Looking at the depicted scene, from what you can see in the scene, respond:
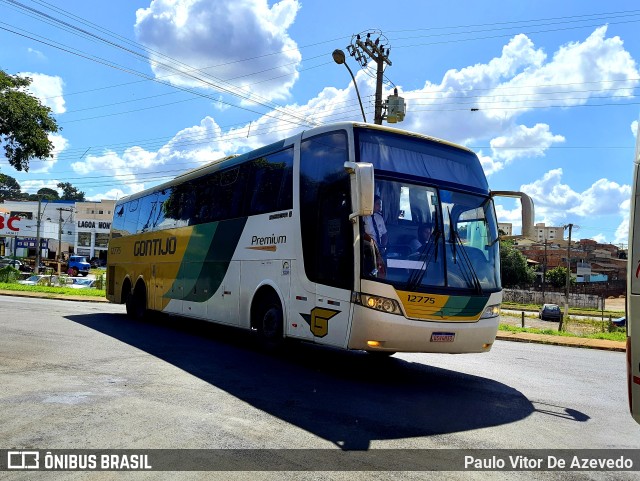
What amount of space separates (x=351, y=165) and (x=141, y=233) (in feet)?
36.8

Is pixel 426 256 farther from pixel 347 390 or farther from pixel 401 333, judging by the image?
pixel 347 390

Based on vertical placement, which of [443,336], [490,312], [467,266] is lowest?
[443,336]

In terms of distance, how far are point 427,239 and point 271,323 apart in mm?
3407

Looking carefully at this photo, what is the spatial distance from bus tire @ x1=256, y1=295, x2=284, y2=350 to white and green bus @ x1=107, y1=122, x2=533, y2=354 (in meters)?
0.02

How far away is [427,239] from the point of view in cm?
779

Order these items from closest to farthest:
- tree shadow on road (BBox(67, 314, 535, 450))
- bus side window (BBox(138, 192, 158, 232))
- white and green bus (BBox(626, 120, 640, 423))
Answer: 1. white and green bus (BBox(626, 120, 640, 423))
2. tree shadow on road (BBox(67, 314, 535, 450))
3. bus side window (BBox(138, 192, 158, 232))

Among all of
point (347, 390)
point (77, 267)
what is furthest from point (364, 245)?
point (77, 267)

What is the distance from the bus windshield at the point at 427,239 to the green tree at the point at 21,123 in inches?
929

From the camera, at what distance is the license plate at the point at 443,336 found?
24.6 ft

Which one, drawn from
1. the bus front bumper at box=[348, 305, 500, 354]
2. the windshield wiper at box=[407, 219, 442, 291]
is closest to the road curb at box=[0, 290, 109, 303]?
the bus front bumper at box=[348, 305, 500, 354]

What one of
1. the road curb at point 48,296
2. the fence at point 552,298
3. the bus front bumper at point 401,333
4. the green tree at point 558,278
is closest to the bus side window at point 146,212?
the bus front bumper at point 401,333

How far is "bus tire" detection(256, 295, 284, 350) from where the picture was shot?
9.48 m

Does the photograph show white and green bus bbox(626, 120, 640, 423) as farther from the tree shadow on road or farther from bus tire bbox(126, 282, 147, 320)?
bus tire bbox(126, 282, 147, 320)

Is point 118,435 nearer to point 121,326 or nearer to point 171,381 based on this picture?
point 171,381
